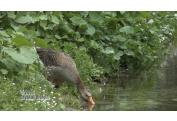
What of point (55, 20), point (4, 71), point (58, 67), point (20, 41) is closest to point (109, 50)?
point (55, 20)

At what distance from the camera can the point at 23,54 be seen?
7.52 m

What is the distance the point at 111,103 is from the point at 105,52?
2.48 metres

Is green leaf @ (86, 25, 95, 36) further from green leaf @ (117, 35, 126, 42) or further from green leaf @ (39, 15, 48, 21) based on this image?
green leaf @ (39, 15, 48, 21)

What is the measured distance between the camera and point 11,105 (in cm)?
654

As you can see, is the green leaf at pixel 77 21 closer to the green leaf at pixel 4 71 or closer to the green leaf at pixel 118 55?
the green leaf at pixel 118 55

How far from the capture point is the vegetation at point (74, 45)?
7406 mm

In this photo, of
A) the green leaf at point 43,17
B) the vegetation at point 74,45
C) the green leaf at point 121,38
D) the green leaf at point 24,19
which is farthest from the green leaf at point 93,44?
the green leaf at point 24,19

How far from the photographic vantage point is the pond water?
8.51 metres

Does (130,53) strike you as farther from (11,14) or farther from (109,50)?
(11,14)

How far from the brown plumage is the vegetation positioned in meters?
0.15

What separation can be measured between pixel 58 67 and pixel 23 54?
936 millimetres

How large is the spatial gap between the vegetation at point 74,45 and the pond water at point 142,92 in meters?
0.30
